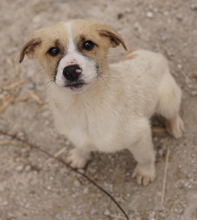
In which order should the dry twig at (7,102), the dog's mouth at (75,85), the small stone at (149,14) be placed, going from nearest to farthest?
1. the dog's mouth at (75,85)
2. the dry twig at (7,102)
3. the small stone at (149,14)

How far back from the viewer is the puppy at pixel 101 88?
2.76 m

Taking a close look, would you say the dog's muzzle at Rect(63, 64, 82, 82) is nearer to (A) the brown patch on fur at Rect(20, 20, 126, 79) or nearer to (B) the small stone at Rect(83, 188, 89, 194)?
(A) the brown patch on fur at Rect(20, 20, 126, 79)

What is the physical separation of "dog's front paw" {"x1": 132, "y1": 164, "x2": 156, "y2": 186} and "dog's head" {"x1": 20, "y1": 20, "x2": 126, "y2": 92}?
65.5 inches

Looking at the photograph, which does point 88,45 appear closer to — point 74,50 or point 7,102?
point 74,50

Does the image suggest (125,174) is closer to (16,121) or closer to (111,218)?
(111,218)

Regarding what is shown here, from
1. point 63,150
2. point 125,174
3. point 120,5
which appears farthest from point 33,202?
point 120,5

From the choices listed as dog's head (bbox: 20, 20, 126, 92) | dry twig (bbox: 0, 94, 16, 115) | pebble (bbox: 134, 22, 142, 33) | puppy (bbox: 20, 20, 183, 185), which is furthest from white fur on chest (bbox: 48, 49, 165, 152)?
pebble (bbox: 134, 22, 142, 33)

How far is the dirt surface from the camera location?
3953 millimetres

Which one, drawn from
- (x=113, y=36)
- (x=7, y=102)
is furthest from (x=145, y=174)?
(x=7, y=102)

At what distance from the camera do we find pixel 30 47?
315cm

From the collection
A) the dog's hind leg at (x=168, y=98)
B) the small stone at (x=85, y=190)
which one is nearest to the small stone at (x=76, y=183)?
the small stone at (x=85, y=190)

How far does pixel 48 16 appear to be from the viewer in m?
5.59

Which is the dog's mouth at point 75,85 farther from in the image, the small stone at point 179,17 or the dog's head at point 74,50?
the small stone at point 179,17

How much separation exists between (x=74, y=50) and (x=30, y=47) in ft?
2.18
